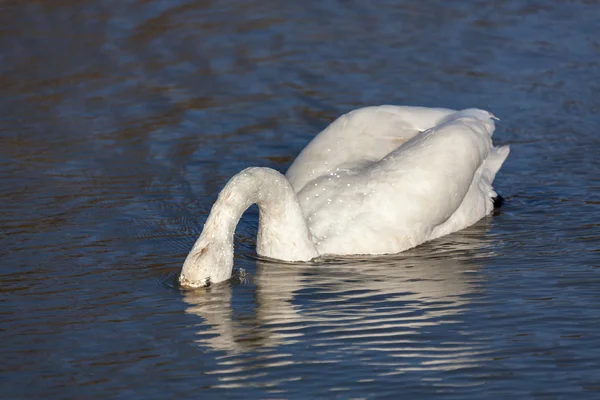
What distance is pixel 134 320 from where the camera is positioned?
8.19 meters

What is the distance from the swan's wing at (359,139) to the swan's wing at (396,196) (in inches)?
7.5

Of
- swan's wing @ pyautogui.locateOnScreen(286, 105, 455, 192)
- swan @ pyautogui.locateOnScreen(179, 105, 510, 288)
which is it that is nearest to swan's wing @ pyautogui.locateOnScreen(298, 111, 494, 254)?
swan @ pyautogui.locateOnScreen(179, 105, 510, 288)

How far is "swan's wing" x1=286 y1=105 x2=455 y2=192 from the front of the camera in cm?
1029

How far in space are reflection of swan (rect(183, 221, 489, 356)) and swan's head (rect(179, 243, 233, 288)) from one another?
3.0 inches

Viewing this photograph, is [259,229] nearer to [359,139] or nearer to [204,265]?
[204,265]

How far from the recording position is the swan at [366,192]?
8945 millimetres

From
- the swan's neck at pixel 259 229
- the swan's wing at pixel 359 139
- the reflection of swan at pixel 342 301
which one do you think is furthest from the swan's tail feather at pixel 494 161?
the swan's neck at pixel 259 229

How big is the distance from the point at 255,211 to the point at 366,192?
151 centimetres

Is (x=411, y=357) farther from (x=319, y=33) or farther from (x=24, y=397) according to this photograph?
(x=319, y=33)

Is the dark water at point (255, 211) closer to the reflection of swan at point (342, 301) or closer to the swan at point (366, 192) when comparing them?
the reflection of swan at point (342, 301)

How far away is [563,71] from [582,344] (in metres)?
7.10

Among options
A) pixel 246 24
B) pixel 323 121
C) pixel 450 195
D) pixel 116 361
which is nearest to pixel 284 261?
pixel 450 195

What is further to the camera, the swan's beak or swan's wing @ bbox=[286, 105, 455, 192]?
swan's wing @ bbox=[286, 105, 455, 192]

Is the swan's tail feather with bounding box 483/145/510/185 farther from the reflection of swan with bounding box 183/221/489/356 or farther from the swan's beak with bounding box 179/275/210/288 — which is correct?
the swan's beak with bounding box 179/275/210/288
